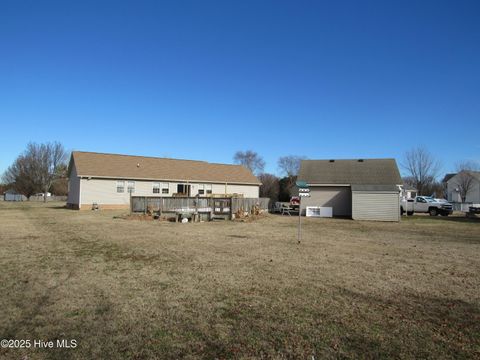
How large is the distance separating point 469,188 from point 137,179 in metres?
62.4

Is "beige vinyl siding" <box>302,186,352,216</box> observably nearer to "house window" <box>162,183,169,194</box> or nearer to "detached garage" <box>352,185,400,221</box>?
"detached garage" <box>352,185,400,221</box>

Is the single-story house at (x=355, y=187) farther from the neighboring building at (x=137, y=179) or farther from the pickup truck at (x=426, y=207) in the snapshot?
the neighboring building at (x=137, y=179)

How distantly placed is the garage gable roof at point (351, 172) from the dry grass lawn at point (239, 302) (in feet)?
65.8

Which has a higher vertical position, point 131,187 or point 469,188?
point 469,188

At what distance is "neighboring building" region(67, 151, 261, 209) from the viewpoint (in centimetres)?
3152

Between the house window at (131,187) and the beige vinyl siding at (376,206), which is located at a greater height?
the house window at (131,187)

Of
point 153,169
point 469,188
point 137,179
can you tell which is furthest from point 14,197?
point 469,188

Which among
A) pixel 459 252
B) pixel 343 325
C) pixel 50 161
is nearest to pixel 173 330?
pixel 343 325

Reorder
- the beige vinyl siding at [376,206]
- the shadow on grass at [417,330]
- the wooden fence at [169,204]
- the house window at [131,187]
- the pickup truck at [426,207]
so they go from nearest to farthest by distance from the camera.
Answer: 1. the shadow on grass at [417,330]
2. the wooden fence at [169,204]
3. the beige vinyl siding at [376,206]
4. the pickup truck at [426,207]
5. the house window at [131,187]

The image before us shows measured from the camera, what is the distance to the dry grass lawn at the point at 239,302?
4.13 m

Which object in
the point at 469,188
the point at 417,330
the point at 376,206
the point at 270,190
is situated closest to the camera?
the point at 417,330

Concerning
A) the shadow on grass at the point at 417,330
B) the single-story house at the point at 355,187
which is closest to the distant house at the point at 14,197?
A: the single-story house at the point at 355,187

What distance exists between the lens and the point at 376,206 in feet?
83.3

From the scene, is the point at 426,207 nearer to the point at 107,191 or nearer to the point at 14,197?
the point at 107,191
